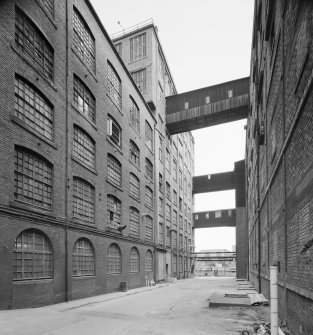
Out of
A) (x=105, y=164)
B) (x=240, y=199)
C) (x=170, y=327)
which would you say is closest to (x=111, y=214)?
(x=105, y=164)

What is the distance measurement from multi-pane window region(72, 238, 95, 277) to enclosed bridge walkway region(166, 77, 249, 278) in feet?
73.3

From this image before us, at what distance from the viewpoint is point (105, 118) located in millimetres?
24453

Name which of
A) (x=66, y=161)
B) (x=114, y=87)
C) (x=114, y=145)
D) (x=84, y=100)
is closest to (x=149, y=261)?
(x=114, y=145)

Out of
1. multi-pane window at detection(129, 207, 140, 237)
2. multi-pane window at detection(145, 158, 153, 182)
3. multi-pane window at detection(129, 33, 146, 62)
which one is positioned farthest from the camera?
multi-pane window at detection(129, 33, 146, 62)

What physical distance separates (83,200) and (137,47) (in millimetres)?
24177

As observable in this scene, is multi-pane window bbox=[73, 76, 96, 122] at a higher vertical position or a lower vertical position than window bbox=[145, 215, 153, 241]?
higher

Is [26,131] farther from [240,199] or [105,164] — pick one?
[240,199]

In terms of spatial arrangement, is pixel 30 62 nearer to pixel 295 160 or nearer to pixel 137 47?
pixel 295 160

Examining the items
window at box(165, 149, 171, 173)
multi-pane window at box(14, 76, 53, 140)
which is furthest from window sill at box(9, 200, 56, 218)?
window at box(165, 149, 171, 173)

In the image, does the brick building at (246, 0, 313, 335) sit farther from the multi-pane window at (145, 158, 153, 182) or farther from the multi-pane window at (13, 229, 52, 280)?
the multi-pane window at (145, 158, 153, 182)

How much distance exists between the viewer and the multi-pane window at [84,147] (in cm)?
2030

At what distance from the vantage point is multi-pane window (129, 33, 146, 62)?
39.2 metres

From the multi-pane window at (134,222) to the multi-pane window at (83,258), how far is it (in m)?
7.39

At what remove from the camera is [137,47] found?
39.6 metres
